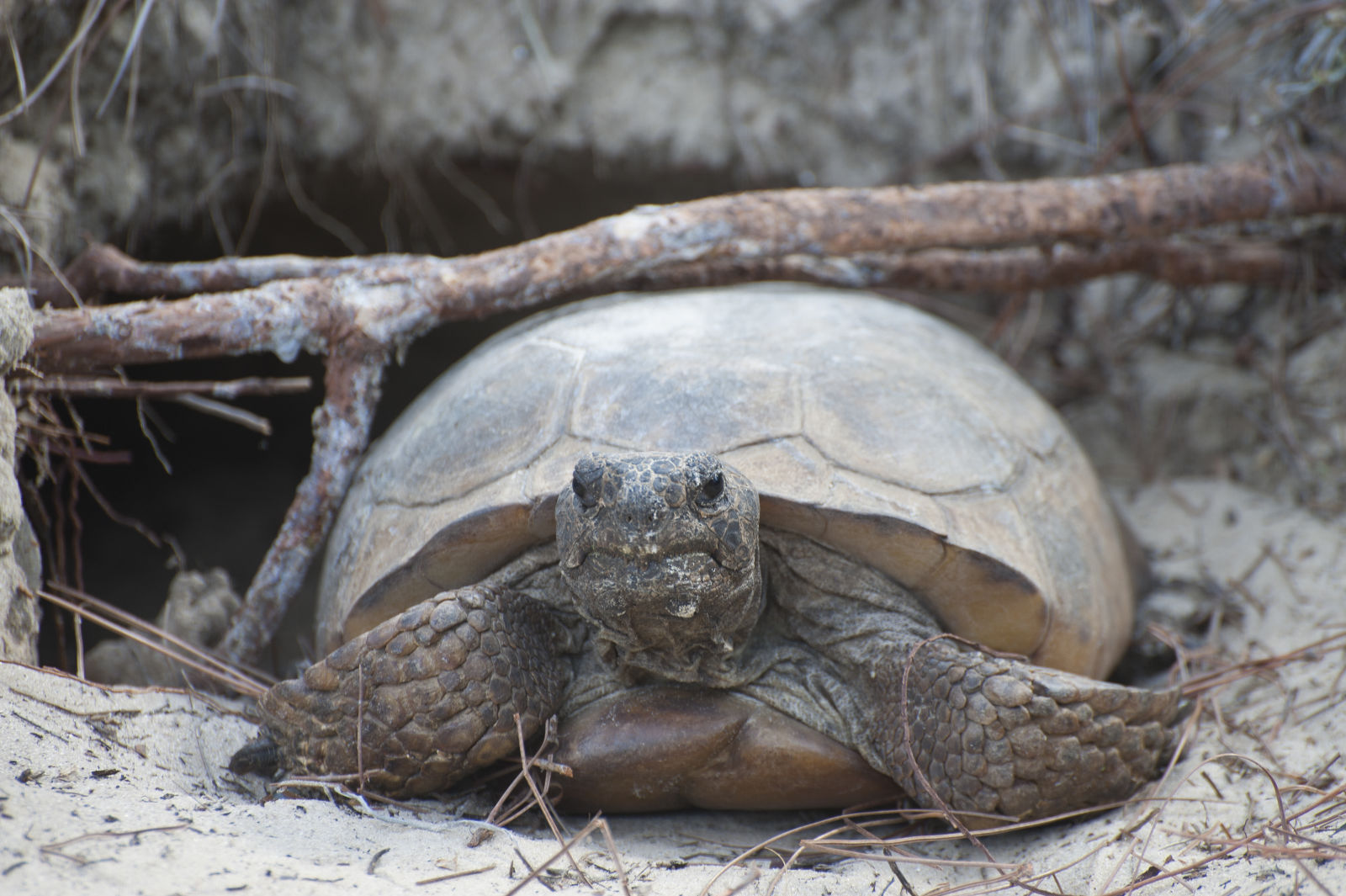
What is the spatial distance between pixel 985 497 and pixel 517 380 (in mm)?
1256

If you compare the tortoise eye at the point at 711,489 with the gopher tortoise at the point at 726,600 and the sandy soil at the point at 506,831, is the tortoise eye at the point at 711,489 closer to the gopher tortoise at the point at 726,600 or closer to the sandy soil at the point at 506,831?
the gopher tortoise at the point at 726,600

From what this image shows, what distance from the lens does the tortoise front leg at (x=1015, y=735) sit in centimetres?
216

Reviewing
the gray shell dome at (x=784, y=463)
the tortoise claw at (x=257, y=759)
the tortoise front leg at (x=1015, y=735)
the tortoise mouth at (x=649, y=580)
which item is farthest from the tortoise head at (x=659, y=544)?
the tortoise claw at (x=257, y=759)

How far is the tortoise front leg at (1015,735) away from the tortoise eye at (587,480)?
0.84 metres

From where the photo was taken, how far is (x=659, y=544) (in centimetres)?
196

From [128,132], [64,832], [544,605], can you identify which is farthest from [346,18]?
[64,832]

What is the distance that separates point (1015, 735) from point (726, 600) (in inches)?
27.3

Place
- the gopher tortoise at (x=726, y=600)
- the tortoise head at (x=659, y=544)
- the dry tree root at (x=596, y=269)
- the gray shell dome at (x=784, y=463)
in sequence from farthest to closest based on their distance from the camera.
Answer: the dry tree root at (x=596, y=269), the gray shell dome at (x=784, y=463), the gopher tortoise at (x=726, y=600), the tortoise head at (x=659, y=544)

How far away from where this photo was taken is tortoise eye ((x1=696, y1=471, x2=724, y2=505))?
1987 millimetres

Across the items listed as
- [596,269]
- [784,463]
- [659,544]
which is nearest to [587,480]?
[659,544]

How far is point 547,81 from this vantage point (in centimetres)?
434

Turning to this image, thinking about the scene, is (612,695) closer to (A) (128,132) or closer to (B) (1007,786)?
(B) (1007,786)

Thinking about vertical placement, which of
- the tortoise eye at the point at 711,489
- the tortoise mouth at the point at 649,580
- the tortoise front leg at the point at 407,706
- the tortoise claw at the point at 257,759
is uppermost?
the tortoise eye at the point at 711,489

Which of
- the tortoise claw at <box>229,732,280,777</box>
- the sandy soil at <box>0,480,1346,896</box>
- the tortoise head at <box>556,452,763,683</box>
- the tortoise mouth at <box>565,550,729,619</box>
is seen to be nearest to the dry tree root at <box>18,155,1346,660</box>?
the tortoise claw at <box>229,732,280,777</box>
